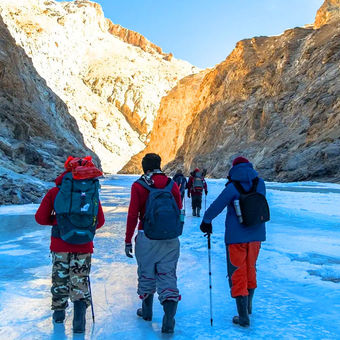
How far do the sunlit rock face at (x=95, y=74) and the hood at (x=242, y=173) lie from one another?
280ft

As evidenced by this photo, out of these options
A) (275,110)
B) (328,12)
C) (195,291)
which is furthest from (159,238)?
(328,12)

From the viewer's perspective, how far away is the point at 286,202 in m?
14.5

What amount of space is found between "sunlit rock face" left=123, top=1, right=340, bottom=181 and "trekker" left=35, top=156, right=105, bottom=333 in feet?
81.6

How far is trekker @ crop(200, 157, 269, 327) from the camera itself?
11.9 feet

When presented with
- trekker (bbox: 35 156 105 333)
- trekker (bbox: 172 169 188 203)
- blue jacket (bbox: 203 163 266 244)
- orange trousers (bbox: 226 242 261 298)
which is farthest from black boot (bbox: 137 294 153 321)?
trekker (bbox: 172 169 188 203)

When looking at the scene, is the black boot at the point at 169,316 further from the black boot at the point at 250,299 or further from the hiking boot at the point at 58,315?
the hiking boot at the point at 58,315

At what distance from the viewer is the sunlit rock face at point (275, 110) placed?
1162 inches

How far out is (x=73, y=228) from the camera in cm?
336

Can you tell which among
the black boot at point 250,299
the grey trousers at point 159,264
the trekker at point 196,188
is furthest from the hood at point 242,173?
the trekker at point 196,188

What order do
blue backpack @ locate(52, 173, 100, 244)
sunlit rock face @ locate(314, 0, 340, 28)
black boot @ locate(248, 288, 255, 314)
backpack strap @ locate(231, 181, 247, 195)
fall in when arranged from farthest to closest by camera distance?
sunlit rock face @ locate(314, 0, 340, 28)
black boot @ locate(248, 288, 255, 314)
backpack strap @ locate(231, 181, 247, 195)
blue backpack @ locate(52, 173, 100, 244)

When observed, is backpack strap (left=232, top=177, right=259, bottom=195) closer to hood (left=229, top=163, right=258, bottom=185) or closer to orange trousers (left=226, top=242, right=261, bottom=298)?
hood (left=229, top=163, right=258, bottom=185)

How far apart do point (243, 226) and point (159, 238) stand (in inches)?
34.7

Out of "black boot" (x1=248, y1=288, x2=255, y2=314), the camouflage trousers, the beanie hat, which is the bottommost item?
"black boot" (x1=248, y1=288, x2=255, y2=314)

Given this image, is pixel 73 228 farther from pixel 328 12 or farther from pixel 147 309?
pixel 328 12
